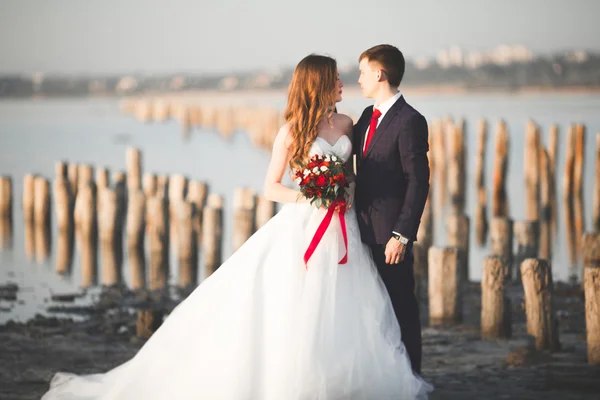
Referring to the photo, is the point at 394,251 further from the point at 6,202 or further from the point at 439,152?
the point at 439,152

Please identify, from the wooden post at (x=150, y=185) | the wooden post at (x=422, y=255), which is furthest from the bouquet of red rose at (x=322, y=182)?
the wooden post at (x=150, y=185)

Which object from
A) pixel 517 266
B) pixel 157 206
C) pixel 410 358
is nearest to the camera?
pixel 410 358

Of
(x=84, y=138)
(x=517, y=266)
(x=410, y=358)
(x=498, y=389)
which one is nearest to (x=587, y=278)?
(x=498, y=389)

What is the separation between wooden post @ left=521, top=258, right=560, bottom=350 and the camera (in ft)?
27.6

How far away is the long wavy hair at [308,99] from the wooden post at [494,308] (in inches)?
115

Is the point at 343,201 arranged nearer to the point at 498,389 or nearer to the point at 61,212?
the point at 498,389

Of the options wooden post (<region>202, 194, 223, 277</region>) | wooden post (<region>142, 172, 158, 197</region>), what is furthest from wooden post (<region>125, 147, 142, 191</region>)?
wooden post (<region>202, 194, 223, 277</region>)

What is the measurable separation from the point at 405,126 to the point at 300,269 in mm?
1035

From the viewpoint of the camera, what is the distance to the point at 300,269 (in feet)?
20.9

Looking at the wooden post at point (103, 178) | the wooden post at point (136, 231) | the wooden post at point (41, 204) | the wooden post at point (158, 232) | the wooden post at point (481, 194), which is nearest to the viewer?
the wooden post at point (158, 232)

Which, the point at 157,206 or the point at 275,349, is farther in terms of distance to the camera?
the point at 157,206

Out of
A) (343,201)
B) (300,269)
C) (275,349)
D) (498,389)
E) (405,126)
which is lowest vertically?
(498,389)

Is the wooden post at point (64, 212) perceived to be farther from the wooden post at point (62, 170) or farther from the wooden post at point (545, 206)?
the wooden post at point (545, 206)

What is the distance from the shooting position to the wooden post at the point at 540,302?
8406 mm
